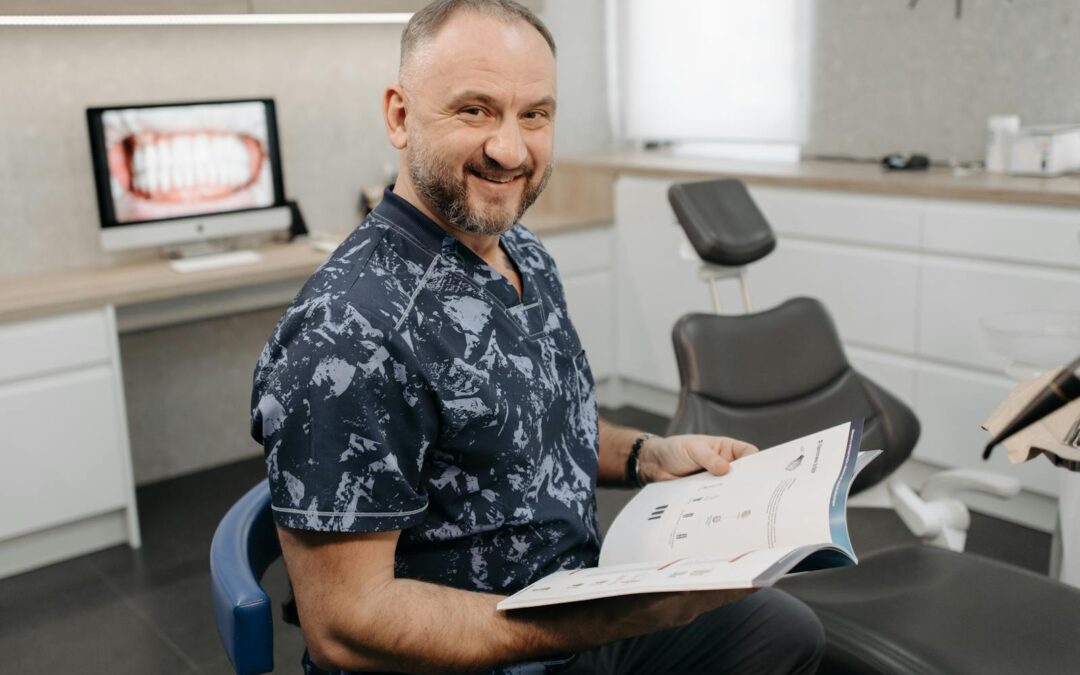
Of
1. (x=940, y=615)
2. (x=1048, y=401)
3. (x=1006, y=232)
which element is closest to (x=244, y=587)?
(x=940, y=615)

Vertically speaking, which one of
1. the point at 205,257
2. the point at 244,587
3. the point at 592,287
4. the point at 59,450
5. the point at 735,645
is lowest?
the point at 59,450

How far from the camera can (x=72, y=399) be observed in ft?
9.39

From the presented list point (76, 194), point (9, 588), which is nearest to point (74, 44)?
point (76, 194)

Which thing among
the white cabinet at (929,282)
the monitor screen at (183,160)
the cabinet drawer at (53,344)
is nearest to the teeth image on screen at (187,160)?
the monitor screen at (183,160)

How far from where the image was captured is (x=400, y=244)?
1.29m

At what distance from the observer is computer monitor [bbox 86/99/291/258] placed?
3129mm

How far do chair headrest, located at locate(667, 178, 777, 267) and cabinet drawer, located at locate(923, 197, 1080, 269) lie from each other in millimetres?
826

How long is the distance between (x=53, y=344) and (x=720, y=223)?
5.68ft

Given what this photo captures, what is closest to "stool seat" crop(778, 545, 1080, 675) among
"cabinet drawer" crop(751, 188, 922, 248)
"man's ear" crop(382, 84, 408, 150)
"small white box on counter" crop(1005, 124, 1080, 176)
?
"man's ear" crop(382, 84, 408, 150)

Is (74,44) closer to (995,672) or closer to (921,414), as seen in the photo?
(921,414)

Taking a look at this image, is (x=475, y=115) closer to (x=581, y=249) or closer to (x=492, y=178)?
(x=492, y=178)

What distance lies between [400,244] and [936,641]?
38.2 inches

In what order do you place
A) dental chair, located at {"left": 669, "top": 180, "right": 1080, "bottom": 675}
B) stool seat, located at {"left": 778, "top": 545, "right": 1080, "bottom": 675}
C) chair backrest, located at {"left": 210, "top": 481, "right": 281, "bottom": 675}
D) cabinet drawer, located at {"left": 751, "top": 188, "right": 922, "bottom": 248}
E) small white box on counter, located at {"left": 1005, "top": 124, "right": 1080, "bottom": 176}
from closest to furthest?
chair backrest, located at {"left": 210, "top": 481, "right": 281, "bottom": 675}
stool seat, located at {"left": 778, "top": 545, "right": 1080, "bottom": 675}
dental chair, located at {"left": 669, "top": 180, "right": 1080, "bottom": 675}
small white box on counter, located at {"left": 1005, "top": 124, "right": 1080, "bottom": 176}
cabinet drawer, located at {"left": 751, "top": 188, "right": 922, "bottom": 248}

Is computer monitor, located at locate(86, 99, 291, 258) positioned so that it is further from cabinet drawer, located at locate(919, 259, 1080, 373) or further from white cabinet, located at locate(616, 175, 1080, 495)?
cabinet drawer, located at locate(919, 259, 1080, 373)
